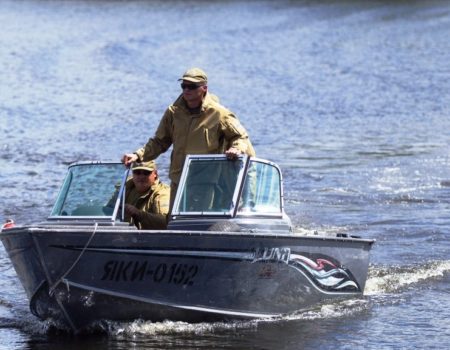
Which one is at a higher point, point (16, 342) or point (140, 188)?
point (140, 188)

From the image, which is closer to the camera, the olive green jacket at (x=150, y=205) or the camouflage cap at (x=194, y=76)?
the camouflage cap at (x=194, y=76)

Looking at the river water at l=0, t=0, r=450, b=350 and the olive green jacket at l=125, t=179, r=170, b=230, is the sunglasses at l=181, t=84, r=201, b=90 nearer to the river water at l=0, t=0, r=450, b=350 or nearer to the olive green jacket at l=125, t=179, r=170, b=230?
the olive green jacket at l=125, t=179, r=170, b=230

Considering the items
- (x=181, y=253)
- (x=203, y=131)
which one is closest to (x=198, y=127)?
(x=203, y=131)

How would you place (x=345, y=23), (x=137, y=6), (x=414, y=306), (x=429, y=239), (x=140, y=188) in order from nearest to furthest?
1. (x=140, y=188)
2. (x=414, y=306)
3. (x=429, y=239)
4. (x=345, y=23)
5. (x=137, y=6)

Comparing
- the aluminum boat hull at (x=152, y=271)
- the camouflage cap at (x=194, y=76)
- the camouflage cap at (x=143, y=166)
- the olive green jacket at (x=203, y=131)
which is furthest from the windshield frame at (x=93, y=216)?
the camouflage cap at (x=194, y=76)

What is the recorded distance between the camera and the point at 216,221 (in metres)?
11.6

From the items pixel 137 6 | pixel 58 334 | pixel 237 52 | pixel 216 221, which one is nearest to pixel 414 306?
pixel 216 221

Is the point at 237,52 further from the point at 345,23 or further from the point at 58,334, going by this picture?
the point at 58,334

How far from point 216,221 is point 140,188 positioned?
1022mm

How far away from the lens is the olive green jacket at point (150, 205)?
12125 millimetres

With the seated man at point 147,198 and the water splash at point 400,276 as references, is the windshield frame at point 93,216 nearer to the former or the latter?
the seated man at point 147,198

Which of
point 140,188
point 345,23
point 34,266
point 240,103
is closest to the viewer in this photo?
point 34,266

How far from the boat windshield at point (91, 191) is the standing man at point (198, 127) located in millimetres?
306

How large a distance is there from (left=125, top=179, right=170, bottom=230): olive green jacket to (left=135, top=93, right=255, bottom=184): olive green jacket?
28 cm
